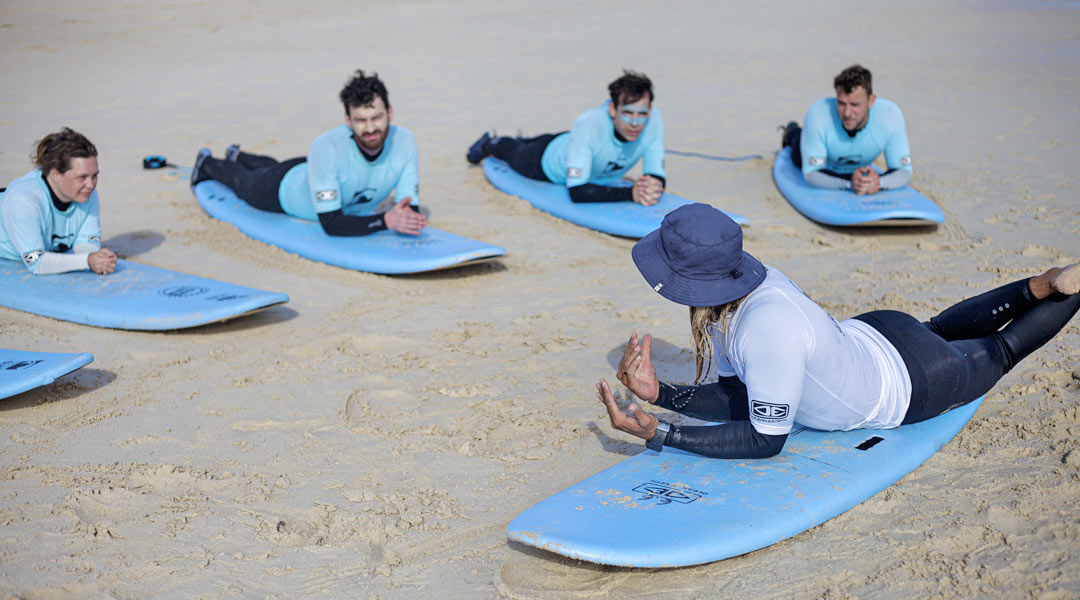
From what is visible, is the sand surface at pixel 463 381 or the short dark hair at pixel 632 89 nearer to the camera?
the sand surface at pixel 463 381

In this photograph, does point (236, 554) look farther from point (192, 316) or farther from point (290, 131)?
point (290, 131)

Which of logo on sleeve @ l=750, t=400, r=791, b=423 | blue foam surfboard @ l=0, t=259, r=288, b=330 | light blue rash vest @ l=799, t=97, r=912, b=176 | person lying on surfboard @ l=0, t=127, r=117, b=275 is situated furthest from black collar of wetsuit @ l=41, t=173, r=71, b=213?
light blue rash vest @ l=799, t=97, r=912, b=176

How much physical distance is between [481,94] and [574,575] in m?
8.36

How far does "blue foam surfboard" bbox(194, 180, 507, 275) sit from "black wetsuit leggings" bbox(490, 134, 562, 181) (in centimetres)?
151

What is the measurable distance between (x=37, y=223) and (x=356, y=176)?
1.81 meters

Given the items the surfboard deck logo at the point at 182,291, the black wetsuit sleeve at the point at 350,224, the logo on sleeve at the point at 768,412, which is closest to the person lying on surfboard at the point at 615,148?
the black wetsuit sleeve at the point at 350,224

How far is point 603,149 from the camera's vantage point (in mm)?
6426

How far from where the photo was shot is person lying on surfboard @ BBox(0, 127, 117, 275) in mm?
4844

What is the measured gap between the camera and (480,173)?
7684 mm

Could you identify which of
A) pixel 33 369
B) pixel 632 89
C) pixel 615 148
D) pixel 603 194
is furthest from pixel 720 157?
pixel 33 369

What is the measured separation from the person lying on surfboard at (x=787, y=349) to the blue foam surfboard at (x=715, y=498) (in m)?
0.09

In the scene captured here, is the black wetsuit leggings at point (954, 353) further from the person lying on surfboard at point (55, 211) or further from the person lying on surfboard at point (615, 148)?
the person lying on surfboard at point (55, 211)

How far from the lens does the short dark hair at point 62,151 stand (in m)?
4.81

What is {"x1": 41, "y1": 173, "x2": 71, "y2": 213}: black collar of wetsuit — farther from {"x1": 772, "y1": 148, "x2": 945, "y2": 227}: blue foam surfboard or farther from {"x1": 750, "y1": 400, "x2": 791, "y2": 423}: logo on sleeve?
{"x1": 772, "y1": 148, "x2": 945, "y2": 227}: blue foam surfboard
